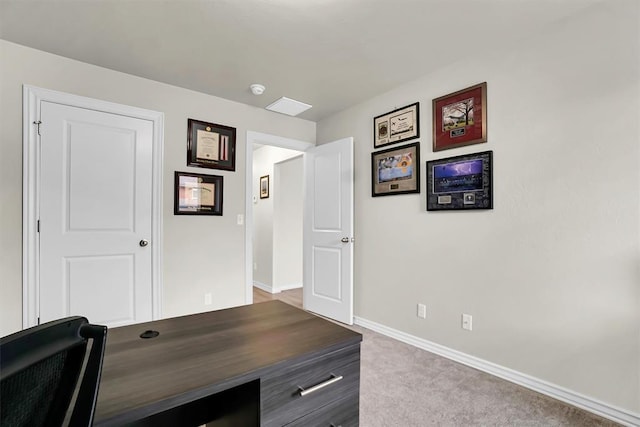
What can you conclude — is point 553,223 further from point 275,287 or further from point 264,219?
point 264,219

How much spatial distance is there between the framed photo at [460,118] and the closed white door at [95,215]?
2584 mm

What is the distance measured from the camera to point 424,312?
8.99 ft

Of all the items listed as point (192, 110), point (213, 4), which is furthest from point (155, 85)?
point (213, 4)

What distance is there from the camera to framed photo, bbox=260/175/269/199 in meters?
5.21

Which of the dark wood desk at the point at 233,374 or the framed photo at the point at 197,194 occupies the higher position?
the framed photo at the point at 197,194

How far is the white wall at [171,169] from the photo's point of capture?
89.0 inches

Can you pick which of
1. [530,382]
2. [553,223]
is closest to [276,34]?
[553,223]

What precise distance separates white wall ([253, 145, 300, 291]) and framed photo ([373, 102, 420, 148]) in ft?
6.38

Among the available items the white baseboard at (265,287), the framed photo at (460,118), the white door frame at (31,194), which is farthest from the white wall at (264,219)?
the white door frame at (31,194)

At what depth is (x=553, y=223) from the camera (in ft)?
6.59

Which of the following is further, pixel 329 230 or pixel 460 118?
pixel 329 230

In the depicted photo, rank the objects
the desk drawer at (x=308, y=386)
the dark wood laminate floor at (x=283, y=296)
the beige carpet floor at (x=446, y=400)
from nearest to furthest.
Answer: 1. the desk drawer at (x=308, y=386)
2. the beige carpet floor at (x=446, y=400)
3. the dark wood laminate floor at (x=283, y=296)

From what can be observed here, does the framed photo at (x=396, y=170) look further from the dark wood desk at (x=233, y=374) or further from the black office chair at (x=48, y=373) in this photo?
the black office chair at (x=48, y=373)

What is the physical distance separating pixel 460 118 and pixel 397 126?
2.04 ft
